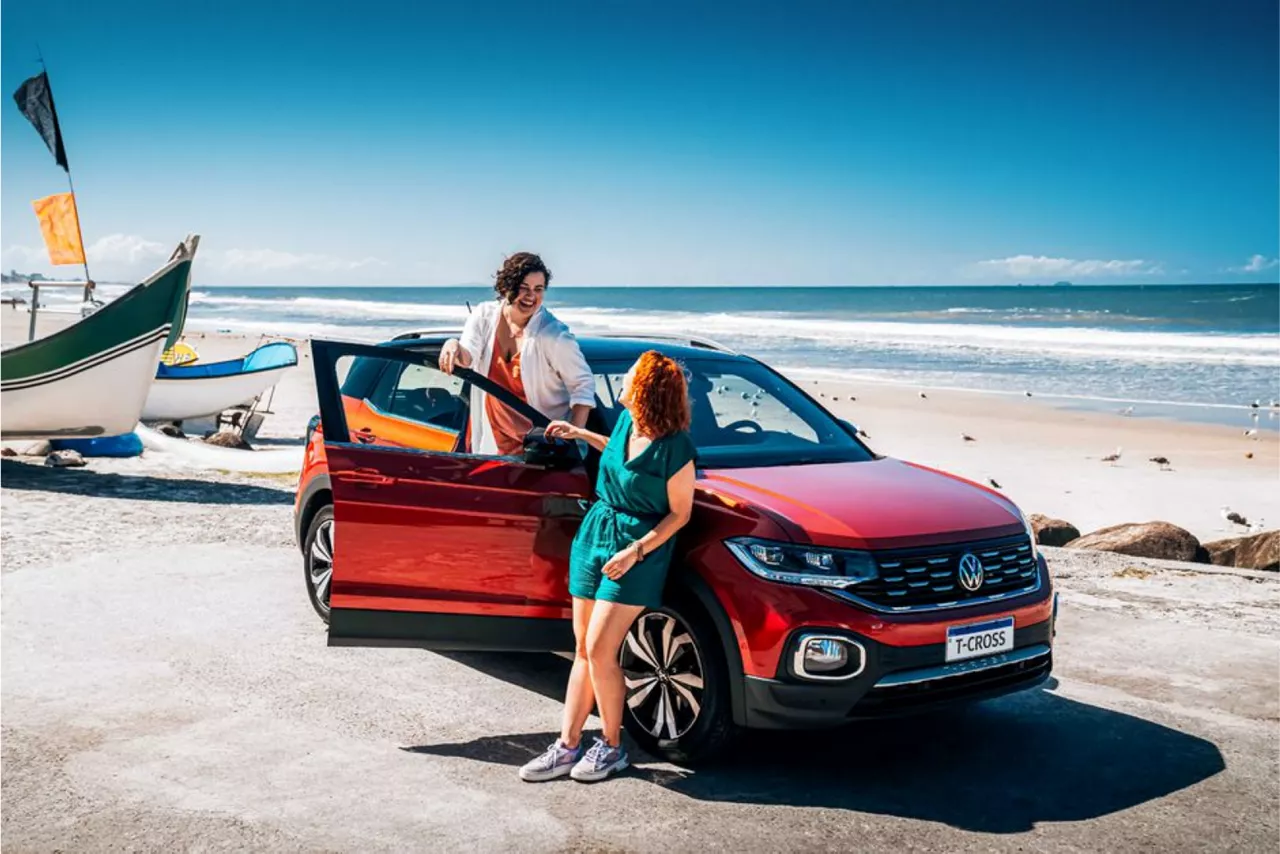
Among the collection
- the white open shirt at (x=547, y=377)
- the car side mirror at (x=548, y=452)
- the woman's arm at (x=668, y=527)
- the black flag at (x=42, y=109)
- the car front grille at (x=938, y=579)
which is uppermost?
the black flag at (x=42, y=109)

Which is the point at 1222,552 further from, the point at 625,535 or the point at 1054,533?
the point at 625,535

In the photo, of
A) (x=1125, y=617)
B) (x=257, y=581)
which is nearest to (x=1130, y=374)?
(x=1125, y=617)

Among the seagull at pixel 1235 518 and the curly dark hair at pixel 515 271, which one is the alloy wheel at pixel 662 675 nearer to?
the curly dark hair at pixel 515 271

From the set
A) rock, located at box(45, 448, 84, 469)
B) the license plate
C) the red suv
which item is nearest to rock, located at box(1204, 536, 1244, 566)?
the red suv

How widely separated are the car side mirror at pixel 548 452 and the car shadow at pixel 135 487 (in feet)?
21.9

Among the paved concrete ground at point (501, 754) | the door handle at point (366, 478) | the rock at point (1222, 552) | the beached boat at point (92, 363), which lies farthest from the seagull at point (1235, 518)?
the beached boat at point (92, 363)

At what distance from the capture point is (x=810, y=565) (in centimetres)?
483

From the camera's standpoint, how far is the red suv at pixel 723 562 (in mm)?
4805

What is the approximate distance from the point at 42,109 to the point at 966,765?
45.6ft

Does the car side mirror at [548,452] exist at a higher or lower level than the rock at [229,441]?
higher

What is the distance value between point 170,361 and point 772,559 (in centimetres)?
1521

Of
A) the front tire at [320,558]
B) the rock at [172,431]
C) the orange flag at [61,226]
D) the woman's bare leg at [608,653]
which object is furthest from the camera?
the rock at [172,431]

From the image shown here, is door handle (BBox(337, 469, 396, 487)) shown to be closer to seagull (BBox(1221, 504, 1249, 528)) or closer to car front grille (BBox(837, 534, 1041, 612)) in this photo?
car front grille (BBox(837, 534, 1041, 612))

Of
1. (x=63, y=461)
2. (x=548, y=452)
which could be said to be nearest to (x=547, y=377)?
(x=548, y=452)
